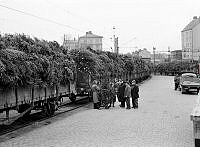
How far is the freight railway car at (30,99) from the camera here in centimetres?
1146

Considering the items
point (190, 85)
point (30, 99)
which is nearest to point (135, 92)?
point (30, 99)

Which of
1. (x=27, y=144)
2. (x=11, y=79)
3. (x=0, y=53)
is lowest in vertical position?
(x=27, y=144)

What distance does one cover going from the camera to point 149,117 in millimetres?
15453

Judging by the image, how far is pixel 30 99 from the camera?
13203mm

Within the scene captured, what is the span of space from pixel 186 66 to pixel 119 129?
83.9 metres

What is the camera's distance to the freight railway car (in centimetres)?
1146

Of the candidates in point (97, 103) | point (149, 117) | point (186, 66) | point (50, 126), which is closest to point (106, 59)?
point (97, 103)

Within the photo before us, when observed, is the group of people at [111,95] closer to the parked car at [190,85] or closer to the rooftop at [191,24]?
the parked car at [190,85]

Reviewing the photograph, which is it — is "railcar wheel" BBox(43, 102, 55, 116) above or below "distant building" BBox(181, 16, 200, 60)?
below

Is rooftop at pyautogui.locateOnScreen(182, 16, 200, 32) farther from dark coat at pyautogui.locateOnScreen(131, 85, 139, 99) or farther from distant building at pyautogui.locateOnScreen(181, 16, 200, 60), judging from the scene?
dark coat at pyautogui.locateOnScreen(131, 85, 139, 99)

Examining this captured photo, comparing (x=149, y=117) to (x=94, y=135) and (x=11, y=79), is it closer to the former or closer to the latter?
(x=94, y=135)

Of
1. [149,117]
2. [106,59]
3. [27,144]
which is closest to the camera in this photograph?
[27,144]

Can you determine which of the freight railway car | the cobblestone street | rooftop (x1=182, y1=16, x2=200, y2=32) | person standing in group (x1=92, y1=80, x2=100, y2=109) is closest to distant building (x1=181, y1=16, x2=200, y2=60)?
rooftop (x1=182, y1=16, x2=200, y2=32)

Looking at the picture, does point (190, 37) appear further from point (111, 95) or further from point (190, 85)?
point (111, 95)
